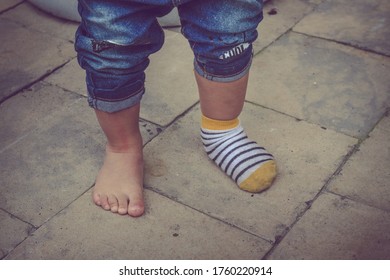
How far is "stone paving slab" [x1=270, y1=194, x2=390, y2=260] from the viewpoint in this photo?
1.31 m

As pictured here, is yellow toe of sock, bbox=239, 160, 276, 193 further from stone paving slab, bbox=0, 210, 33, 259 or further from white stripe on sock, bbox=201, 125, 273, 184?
stone paving slab, bbox=0, 210, 33, 259

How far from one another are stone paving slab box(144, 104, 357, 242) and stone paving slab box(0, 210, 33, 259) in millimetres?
296

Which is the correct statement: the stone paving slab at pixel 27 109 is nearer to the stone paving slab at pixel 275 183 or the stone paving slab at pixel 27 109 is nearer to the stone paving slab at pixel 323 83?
the stone paving slab at pixel 275 183

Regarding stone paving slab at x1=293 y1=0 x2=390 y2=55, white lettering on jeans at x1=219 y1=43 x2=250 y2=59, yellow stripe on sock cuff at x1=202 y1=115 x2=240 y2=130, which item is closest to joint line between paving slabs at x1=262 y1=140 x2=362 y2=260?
yellow stripe on sock cuff at x1=202 y1=115 x2=240 y2=130

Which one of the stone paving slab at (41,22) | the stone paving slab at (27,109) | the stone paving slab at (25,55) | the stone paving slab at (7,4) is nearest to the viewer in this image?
the stone paving slab at (27,109)

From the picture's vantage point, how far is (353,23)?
2.11 m

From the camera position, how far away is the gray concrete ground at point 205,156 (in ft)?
4.43

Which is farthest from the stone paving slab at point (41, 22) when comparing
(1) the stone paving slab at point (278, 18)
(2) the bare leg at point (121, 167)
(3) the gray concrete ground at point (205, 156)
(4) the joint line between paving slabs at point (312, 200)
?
(4) the joint line between paving slabs at point (312, 200)

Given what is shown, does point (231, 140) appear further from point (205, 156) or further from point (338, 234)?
point (338, 234)

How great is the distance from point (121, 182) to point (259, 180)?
0.31 meters

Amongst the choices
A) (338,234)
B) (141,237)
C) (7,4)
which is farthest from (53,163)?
(7,4)

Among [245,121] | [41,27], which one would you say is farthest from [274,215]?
[41,27]

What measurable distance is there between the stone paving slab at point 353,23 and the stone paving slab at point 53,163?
0.73 meters
